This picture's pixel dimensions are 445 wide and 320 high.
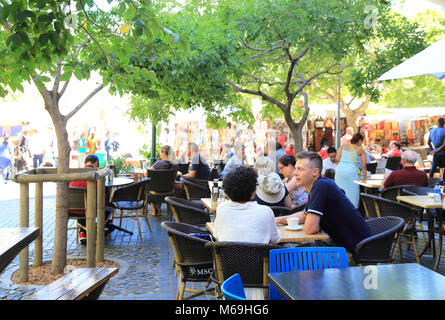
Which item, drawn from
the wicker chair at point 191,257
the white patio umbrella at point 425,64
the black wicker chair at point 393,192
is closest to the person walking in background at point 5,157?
the black wicker chair at point 393,192

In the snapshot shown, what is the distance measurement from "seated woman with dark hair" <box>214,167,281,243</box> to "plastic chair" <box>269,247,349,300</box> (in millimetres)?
582

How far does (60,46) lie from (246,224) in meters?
2.22

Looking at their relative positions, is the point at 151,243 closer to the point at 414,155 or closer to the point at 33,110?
the point at 414,155

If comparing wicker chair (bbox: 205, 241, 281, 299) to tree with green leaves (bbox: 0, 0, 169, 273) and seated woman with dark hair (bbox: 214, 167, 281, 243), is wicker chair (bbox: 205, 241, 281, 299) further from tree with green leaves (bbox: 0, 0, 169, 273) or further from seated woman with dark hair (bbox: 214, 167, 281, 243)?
tree with green leaves (bbox: 0, 0, 169, 273)

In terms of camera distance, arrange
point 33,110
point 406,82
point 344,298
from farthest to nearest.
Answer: point 406,82
point 33,110
point 344,298

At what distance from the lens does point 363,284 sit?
2684mm

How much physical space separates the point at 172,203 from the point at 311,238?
2.16m

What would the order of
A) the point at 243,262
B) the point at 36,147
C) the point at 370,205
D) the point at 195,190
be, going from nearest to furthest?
the point at 243,262 < the point at 370,205 < the point at 195,190 < the point at 36,147

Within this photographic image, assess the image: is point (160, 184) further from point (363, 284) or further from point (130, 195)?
point (363, 284)

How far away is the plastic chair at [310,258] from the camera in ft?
10.5

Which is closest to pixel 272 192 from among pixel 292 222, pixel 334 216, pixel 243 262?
pixel 292 222

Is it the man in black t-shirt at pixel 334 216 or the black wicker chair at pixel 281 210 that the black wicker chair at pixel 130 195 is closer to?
the black wicker chair at pixel 281 210
